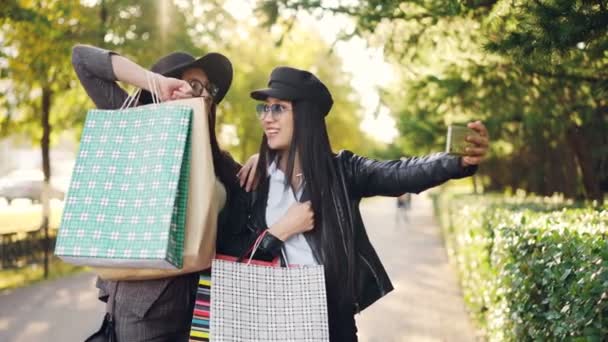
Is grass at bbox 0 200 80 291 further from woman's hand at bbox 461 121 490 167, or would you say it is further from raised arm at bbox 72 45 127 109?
woman's hand at bbox 461 121 490 167

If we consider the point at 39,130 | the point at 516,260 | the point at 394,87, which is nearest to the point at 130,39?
the point at 39,130

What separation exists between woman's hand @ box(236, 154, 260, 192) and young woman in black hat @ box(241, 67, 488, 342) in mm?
32

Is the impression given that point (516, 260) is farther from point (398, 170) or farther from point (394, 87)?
point (394, 87)

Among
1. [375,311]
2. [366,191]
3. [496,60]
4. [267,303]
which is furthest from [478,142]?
[375,311]

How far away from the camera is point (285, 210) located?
2705 mm

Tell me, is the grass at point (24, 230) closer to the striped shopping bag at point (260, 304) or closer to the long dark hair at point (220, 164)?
the long dark hair at point (220, 164)

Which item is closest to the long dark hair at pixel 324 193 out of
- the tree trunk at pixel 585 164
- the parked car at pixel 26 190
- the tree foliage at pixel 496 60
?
the tree foliage at pixel 496 60

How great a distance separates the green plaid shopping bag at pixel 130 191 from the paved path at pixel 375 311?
565 centimetres

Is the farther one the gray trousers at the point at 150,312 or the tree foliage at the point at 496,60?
the tree foliage at the point at 496,60

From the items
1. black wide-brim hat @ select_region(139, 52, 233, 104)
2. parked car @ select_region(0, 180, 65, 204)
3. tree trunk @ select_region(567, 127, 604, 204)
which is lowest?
parked car @ select_region(0, 180, 65, 204)

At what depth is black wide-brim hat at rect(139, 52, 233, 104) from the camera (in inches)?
108

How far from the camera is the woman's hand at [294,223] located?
8.41 feet

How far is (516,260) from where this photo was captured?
471 centimetres

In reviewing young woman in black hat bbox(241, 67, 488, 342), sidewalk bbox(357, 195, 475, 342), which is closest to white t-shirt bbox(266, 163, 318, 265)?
young woman in black hat bbox(241, 67, 488, 342)
